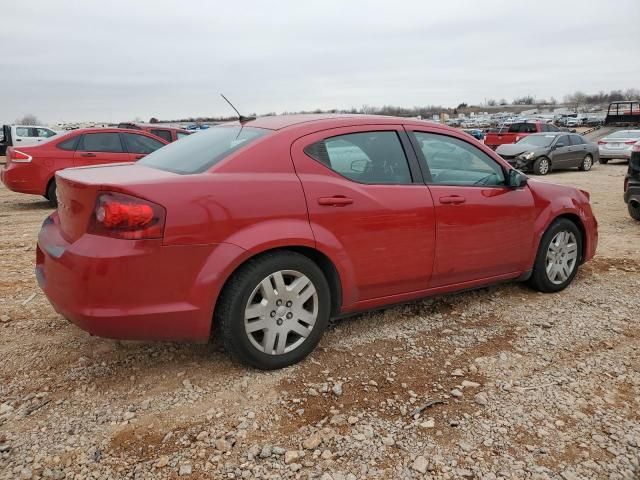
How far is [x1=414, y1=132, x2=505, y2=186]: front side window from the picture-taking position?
12.2 ft

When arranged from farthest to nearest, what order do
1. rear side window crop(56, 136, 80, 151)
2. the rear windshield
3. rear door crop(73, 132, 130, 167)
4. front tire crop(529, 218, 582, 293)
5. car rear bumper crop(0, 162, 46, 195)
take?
rear door crop(73, 132, 130, 167), rear side window crop(56, 136, 80, 151), car rear bumper crop(0, 162, 46, 195), front tire crop(529, 218, 582, 293), the rear windshield

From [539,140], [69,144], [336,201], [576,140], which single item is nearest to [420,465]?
[336,201]

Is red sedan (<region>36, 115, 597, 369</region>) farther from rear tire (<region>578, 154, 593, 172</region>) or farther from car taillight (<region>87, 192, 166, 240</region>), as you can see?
rear tire (<region>578, 154, 593, 172</region>)

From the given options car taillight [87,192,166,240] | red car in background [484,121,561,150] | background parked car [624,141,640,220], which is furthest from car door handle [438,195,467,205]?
red car in background [484,121,561,150]

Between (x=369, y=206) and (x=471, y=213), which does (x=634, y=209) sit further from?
(x=369, y=206)

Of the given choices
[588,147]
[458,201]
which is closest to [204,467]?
[458,201]

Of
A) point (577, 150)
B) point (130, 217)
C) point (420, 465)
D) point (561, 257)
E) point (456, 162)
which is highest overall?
point (456, 162)

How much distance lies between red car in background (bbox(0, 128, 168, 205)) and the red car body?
6.32 meters

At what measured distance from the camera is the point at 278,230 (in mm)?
2916

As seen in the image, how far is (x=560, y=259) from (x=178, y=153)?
3346mm

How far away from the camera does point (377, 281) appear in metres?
3.38

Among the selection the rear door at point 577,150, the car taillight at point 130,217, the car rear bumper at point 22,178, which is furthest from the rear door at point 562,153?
the car taillight at point 130,217

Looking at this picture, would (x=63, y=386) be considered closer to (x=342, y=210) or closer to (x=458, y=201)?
(x=342, y=210)

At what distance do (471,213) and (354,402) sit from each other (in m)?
1.71
